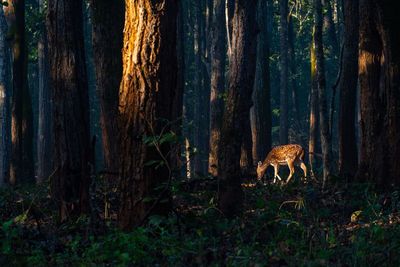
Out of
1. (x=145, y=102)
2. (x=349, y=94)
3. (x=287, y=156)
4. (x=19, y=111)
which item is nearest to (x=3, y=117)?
(x=19, y=111)

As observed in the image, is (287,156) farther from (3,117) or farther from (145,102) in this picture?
(145,102)

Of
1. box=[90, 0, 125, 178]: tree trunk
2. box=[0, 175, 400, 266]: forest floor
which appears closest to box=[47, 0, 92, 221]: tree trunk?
box=[0, 175, 400, 266]: forest floor

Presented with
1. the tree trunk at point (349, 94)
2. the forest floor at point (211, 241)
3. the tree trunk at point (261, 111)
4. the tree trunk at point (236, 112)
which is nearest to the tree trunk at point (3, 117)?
the tree trunk at point (261, 111)

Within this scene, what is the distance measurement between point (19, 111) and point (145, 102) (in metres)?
14.6

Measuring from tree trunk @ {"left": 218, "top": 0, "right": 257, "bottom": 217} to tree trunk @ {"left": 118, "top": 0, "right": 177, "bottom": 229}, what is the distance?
11.2ft

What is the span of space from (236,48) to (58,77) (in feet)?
10.5

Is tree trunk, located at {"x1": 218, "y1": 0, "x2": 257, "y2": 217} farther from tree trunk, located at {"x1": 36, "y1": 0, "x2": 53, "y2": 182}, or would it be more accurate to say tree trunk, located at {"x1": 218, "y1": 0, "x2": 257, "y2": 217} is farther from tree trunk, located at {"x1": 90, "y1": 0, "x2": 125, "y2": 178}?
tree trunk, located at {"x1": 36, "y1": 0, "x2": 53, "y2": 182}

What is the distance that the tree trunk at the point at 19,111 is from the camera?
77.5 feet

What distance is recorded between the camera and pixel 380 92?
50.7 ft

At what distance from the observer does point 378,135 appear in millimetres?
15133

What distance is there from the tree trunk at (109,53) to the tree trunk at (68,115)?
437cm

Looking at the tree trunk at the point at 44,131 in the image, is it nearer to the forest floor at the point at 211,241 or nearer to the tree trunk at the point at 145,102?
the forest floor at the point at 211,241

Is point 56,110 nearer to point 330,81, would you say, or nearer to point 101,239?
point 101,239

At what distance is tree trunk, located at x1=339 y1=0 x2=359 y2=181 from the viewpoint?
19.3 m
